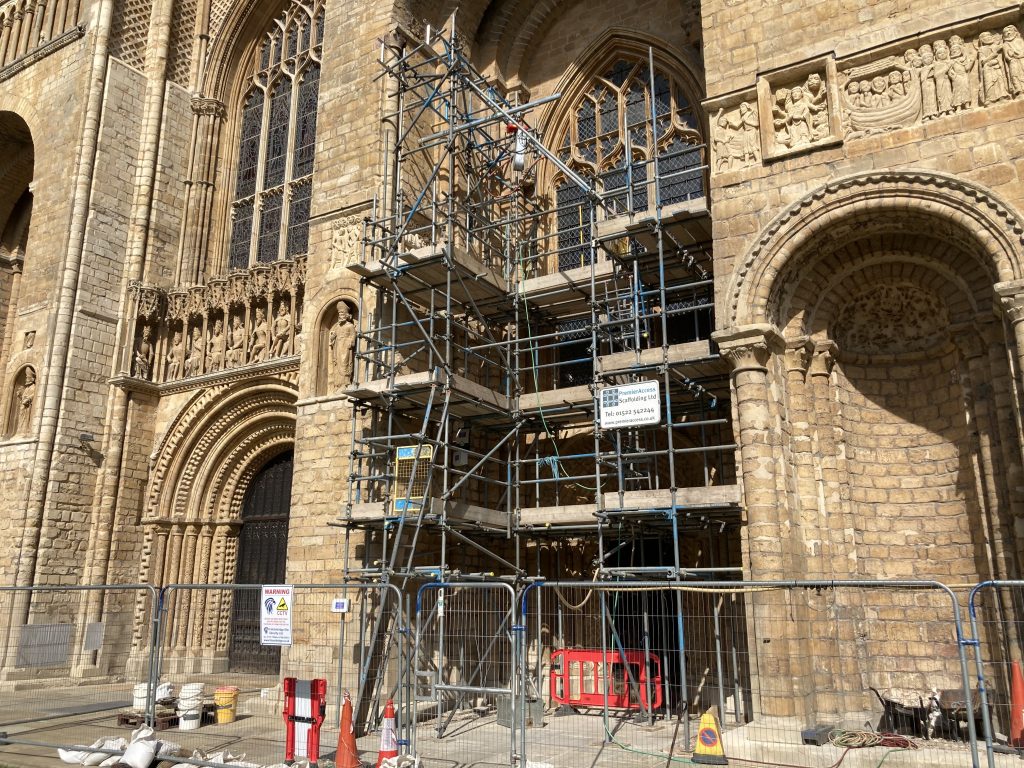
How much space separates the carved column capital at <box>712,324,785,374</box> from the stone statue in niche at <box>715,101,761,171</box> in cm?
216

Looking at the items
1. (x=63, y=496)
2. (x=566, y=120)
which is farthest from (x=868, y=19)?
(x=63, y=496)

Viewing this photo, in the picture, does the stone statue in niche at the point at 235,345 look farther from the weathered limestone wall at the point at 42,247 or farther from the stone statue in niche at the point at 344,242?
the stone statue in niche at the point at 344,242

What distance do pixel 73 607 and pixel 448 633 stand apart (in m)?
7.82

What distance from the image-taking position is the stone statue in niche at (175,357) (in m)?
16.7

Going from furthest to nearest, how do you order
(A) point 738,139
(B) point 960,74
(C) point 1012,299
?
1. (A) point 738,139
2. (B) point 960,74
3. (C) point 1012,299

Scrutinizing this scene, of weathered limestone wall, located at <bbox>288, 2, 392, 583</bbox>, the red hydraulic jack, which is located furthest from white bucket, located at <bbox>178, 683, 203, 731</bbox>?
the red hydraulic jack

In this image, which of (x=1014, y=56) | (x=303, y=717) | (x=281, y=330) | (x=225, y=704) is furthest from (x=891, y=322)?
(x=281, y=330)

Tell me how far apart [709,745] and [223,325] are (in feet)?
39.5

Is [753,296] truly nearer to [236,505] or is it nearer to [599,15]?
[599,15]

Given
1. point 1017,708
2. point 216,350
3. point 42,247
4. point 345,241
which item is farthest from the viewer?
point 42,247

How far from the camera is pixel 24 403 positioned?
54.0 feet

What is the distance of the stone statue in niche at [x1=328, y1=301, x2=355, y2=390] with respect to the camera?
13148 mm

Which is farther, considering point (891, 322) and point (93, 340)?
point (93, 340)

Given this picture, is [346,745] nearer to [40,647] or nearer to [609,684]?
[609,684]
